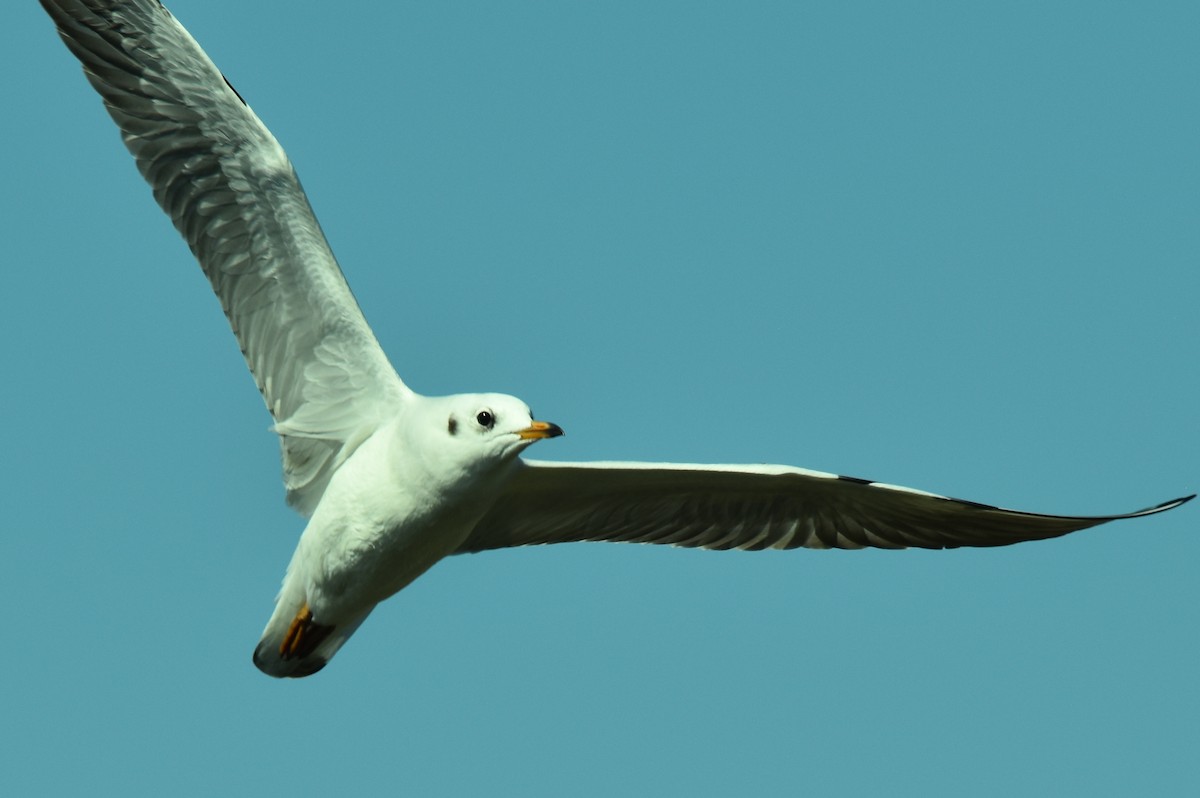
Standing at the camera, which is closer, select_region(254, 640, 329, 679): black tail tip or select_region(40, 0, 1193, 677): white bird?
select_region(40, 0, 1193, 677): white bird

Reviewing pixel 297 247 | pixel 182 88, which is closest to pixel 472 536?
pixel 297 247

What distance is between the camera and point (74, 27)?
13.3 meters

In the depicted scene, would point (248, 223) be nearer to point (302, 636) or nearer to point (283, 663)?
point (302, 636)

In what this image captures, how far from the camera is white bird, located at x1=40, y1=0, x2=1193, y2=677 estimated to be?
1248cm

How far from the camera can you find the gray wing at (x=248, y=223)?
12.9 meters

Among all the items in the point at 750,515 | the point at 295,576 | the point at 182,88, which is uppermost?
the point at 182,88

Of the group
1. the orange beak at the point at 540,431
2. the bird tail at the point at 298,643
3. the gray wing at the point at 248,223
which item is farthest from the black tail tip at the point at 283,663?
the orange beak at the point at 540,431

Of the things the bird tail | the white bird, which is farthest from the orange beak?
the bird tail

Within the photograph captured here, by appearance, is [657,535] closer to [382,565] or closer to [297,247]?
[382,565]

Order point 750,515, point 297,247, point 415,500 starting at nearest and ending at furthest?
1. point 415,500
2. point 297,247
3. point 750,515

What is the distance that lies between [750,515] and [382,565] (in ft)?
10.4

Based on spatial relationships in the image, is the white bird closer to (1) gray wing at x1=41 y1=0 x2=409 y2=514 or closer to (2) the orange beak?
(1) gray wing at x1=41 y1=0 x2=409 y2=514

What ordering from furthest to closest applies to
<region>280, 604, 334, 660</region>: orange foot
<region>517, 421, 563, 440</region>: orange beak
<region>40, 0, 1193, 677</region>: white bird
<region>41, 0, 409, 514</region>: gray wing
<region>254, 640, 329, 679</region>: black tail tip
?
1. <region>254, 640, 329, 679</region>: black tail tip
2. <region>280, 604, 334, 660</region>: orange foot
3. <region>41, 0, 409, 514</region>: gray wing
4. <region>40, 0, 1193, 677</region>: white bird
5. <region>517, 421, 563, 440</region>: orange beak

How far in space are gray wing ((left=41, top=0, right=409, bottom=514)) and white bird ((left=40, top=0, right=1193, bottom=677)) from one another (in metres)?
0.01
